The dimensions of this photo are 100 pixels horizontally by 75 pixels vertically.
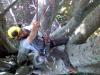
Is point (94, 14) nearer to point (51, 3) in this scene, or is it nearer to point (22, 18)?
point (51, 3)

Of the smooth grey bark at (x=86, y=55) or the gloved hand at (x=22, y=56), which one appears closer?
the smooth grey bark at (x=86, y=55)

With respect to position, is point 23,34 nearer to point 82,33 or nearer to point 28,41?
point 28,41

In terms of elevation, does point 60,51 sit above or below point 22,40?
below

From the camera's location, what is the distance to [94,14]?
2.36 meters

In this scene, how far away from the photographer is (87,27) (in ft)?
8.04

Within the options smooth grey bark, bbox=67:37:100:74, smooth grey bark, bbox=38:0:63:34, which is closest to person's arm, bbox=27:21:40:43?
smooth grey bark, bbox=38:0:63:34

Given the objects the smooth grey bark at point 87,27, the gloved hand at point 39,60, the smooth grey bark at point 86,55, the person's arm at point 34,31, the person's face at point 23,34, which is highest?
the person's face at point 23,34

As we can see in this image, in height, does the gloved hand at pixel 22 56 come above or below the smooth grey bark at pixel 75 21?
below

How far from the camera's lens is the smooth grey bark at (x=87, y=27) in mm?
2336

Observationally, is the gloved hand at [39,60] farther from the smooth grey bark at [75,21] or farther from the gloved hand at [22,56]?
the smooth grey bark at [75,21]

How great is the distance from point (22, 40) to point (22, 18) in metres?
2.60

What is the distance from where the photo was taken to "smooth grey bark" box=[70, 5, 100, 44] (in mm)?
2336

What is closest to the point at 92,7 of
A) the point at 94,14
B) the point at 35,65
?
the point at 94,14

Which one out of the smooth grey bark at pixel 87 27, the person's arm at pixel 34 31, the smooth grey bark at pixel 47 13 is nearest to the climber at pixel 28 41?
the person's arm at pixel 34 31
